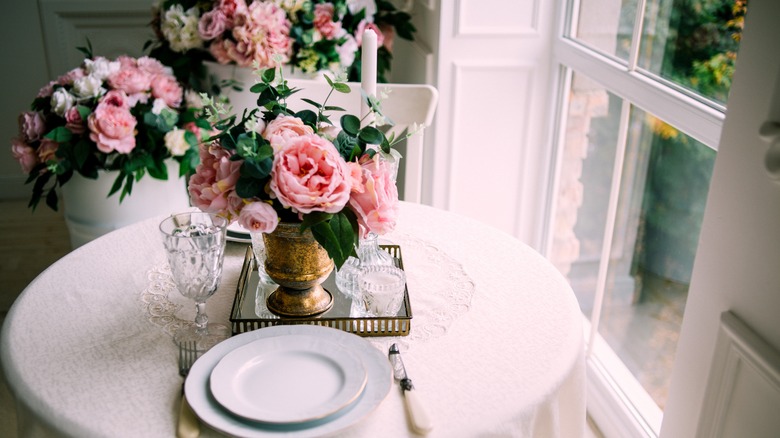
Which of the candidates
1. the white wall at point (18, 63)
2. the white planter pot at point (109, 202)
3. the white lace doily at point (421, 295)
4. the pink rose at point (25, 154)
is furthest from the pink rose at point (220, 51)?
the white wall at point (18, 63)

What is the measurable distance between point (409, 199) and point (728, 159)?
3.05ft

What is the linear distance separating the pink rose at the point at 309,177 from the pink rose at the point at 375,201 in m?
0.05

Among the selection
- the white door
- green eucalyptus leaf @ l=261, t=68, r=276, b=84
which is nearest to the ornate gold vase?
green eucalyptus leaf @ l=261, t=68, r=276, b=84

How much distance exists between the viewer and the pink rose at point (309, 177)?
3.42ft

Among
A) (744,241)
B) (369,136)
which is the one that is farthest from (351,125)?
(744,241)

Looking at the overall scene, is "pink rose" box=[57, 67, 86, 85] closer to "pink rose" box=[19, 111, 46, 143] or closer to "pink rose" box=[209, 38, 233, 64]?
"pink rose" box=[19, 111, 46, 143]

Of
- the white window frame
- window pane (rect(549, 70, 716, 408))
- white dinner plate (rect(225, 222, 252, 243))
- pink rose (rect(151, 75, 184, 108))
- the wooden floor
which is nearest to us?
white dinner plate (rect(225, 222, 252, 243))

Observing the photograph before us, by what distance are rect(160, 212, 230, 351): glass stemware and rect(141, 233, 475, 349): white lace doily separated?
0.18 ft

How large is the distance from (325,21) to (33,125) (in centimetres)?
89

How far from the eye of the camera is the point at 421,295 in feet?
4.48

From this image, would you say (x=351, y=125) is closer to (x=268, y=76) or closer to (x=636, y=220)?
(x=268, y=76)

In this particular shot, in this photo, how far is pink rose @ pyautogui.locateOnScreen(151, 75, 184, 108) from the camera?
210cm

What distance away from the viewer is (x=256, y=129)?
1.15 metres

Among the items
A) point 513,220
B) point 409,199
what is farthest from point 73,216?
point 513,220
